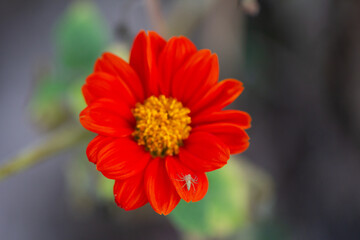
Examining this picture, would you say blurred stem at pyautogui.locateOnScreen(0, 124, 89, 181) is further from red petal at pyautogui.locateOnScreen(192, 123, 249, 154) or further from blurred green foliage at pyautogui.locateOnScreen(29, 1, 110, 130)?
red petal at pyautogui.locateOnScreen(192, 123, 249, 154)

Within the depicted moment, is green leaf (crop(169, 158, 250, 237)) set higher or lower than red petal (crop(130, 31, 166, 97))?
Result: lower

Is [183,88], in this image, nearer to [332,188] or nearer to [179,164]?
[179,164]

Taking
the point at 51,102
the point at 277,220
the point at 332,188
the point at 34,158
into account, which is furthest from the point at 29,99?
the point at 332,188

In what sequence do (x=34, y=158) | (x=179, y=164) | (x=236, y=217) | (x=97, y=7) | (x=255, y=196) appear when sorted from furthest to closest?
(x=97, y=7), (x=255, y=196), (x=236, y=217), (x=34, y=158), (x=179, y=164)

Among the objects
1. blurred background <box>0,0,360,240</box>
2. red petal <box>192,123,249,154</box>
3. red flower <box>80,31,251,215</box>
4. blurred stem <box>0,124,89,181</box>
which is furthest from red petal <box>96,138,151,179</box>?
blurred background <box>0,0,360,240</box>

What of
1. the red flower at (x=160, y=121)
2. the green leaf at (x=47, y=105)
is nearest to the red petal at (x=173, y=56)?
the red flower at (x=160, y=121)

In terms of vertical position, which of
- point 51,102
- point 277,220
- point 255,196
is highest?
point 51,102
